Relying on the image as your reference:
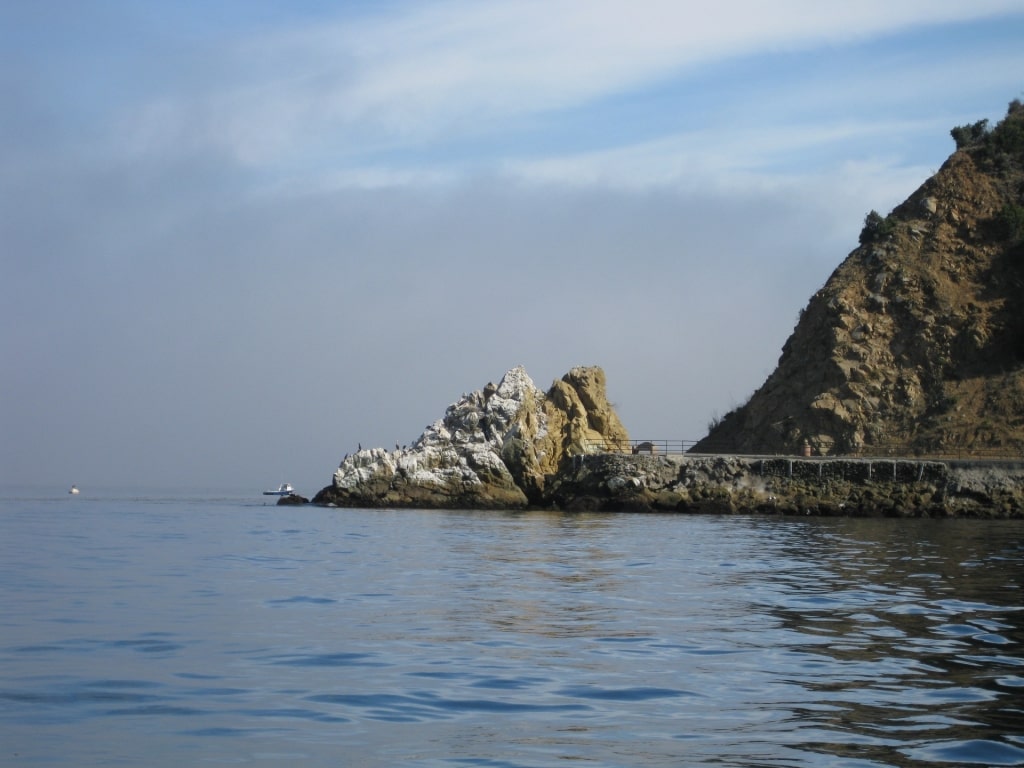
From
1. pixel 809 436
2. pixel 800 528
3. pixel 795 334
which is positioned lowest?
pixel 800 528

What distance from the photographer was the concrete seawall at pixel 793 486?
49.3 metres

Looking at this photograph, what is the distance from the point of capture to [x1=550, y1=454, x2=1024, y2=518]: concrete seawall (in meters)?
49.3

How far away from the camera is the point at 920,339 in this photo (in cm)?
6400

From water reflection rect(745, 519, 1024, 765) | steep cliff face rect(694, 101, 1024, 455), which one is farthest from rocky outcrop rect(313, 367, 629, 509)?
water reflection rect(745, 519, 1024, 765)

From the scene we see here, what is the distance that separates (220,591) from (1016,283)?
58.5m

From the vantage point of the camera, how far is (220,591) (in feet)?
59.3

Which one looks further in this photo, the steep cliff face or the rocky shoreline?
the steep cliff face

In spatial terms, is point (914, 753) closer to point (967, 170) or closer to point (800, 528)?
point (800, 528)

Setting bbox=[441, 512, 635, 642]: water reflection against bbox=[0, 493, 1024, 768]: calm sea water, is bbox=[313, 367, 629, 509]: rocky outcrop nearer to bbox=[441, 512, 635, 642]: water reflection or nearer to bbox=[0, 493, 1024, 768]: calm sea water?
bbox=[441, 512, 635, 642]: water reflection

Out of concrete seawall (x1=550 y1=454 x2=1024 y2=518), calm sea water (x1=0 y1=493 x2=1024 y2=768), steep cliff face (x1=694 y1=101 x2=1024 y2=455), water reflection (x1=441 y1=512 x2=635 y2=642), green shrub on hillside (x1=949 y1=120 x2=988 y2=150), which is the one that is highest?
green shrub on hillside (x1=949 y1=120 x2=988 y2=150)

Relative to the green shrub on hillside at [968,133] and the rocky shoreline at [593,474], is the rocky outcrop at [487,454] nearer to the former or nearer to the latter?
the rocky shoreline at [593,474]

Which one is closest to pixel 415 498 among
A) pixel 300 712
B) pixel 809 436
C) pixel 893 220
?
pixel 809 436

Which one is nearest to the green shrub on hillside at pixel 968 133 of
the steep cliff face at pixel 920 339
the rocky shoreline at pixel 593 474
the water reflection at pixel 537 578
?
the steep cliff face at pixel 920 339

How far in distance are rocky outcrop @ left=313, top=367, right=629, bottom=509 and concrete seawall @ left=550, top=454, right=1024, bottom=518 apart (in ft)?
8.15
